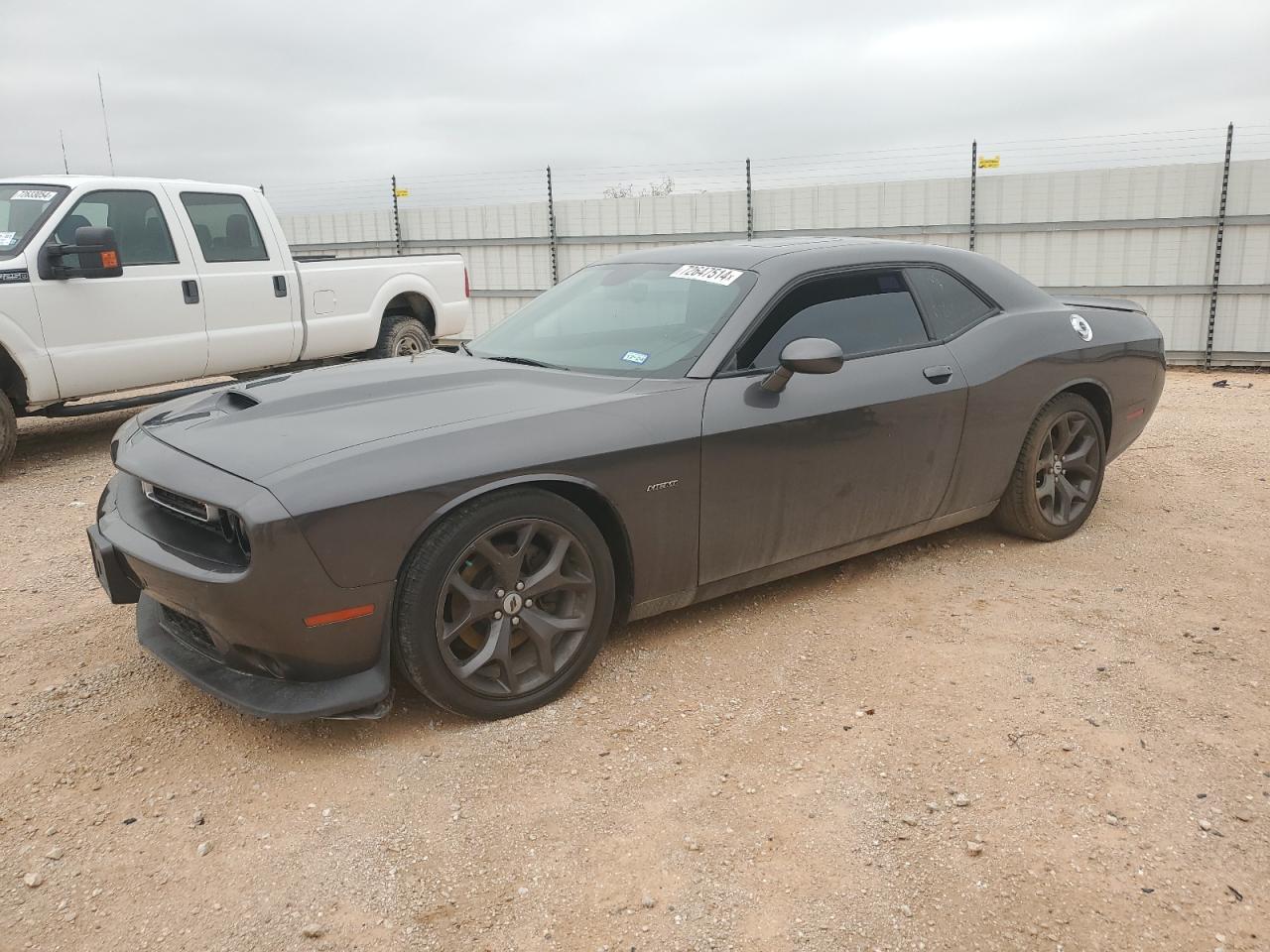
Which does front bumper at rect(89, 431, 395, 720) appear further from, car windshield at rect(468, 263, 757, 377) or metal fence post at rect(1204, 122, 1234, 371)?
metal fence post at rect(1204, 122, 1234, 371)

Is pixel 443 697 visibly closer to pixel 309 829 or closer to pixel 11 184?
pixel 309 829

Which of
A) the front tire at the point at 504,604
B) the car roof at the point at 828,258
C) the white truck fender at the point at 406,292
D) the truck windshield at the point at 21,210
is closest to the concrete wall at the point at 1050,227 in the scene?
the white truck fender at the point at 406,292

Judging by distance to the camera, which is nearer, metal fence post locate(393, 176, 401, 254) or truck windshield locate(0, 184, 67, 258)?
truck windshield locate(0, 184, 67, 258)

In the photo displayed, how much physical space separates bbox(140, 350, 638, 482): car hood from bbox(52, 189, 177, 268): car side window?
381 cm

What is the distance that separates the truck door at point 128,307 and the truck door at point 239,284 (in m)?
0.12

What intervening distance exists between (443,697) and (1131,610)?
282 centimetres

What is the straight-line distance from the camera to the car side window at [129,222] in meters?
6.73

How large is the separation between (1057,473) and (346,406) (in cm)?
339

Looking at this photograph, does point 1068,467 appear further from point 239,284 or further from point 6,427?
point 6,427

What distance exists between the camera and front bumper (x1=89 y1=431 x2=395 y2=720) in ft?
8.89

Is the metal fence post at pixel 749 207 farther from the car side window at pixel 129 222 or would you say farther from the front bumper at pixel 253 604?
the front bumper at pixel 253 604

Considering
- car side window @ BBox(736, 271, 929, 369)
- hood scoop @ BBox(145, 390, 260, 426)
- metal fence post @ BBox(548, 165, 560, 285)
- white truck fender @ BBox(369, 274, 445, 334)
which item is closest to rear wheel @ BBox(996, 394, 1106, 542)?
car side window @ BBox(736, 271, 929, 369)

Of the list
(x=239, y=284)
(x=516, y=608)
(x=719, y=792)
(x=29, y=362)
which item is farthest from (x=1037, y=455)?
(x=29, y=362)

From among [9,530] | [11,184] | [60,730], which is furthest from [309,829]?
[11,184]
